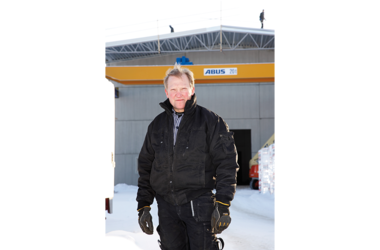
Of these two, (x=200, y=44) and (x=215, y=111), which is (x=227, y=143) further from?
(x=200, y=44)

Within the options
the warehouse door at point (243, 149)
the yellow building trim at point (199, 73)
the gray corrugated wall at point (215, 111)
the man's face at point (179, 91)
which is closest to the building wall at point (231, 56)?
the gray corrugated wall at point (215, 111)

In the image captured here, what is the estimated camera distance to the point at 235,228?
17.3 feet

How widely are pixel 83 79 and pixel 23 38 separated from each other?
30 cm

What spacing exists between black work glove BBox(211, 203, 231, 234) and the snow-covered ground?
2.13 metres

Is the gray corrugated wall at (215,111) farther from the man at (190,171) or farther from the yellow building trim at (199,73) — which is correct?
the man at (190,171)

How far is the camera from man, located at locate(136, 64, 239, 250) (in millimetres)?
2070

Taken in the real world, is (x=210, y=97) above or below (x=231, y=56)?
below

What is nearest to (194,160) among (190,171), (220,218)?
(190,171)

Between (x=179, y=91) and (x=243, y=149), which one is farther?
(x=243, y=149)

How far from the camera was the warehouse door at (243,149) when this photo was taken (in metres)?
14.1

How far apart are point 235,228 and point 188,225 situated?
3364mm

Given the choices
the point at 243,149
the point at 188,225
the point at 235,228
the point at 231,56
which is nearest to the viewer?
the point at 188,225
